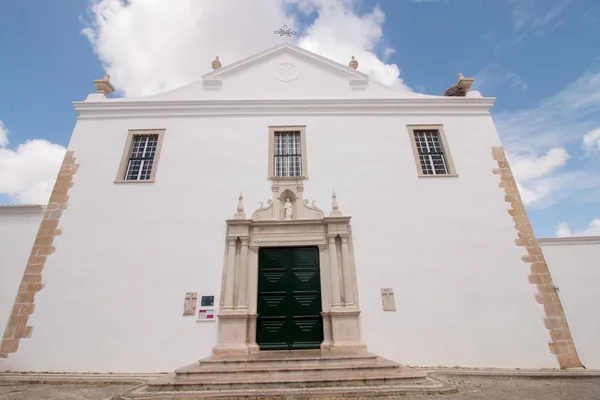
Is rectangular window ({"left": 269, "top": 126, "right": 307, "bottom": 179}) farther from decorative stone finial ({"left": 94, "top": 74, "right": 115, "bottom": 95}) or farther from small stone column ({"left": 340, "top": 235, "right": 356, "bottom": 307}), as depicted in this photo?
decorative stone finial ({"left": 94, "top": 74, "right": 115, "bottom": 95})

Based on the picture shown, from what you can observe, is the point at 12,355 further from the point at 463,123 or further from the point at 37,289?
the point at 463,123

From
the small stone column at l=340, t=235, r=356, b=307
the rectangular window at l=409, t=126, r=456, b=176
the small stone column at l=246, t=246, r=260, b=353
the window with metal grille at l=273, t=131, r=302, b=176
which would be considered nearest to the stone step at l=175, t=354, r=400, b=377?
the small stone column at l=246, t=246, r=260, b=353

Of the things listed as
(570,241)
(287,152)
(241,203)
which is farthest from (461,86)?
(241,203)

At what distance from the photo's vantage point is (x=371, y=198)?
25.1ft

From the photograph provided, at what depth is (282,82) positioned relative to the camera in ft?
30.8

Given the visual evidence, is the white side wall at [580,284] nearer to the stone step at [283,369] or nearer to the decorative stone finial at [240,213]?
the stone step at [283,369]

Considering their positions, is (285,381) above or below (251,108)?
below

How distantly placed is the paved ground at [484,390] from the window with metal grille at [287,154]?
5.33 meters

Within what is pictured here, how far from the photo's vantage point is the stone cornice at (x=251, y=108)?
8.77 m

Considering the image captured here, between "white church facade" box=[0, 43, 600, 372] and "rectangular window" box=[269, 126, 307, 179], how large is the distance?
0.04 metres

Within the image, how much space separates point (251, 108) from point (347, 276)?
5139 millimetres

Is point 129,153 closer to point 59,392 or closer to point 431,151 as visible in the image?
point 59,392

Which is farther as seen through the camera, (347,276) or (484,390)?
(347,276)

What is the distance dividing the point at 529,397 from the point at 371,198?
14.8ft
